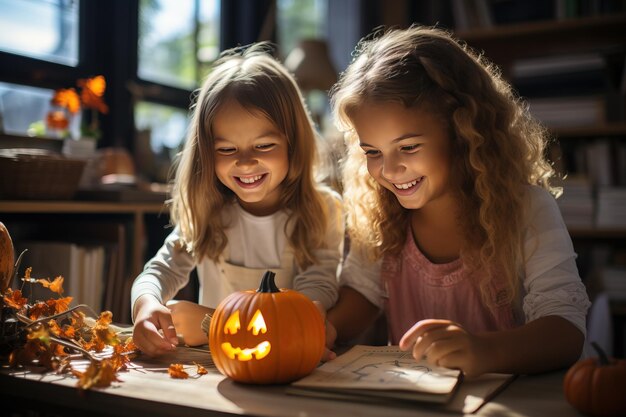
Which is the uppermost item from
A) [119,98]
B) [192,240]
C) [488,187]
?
[119,98]

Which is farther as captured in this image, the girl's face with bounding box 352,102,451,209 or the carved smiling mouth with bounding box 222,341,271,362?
the girl's face with bounding box 352,102,451,209

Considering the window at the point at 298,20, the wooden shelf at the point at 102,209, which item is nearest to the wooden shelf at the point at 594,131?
the window at the point at 298,20

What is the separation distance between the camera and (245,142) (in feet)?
4.41

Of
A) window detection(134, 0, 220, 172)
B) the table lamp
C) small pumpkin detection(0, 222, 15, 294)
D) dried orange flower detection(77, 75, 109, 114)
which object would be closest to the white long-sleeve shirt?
small pumpkin detection(0, 222, 15, 294)

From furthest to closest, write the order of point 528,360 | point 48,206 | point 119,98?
point 119,98
point 48,206
point 528,360

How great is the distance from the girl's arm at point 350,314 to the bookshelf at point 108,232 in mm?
902

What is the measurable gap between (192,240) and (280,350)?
2.12 feet

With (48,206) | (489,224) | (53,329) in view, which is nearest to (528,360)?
(489,224)

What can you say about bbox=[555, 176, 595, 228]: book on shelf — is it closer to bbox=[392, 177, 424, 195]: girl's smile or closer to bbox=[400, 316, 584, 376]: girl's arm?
bbox=[392, 177, 424, 195]: girl's smile

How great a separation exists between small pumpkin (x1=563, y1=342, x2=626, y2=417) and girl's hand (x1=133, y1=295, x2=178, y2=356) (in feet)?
2.00

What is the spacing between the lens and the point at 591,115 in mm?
2900

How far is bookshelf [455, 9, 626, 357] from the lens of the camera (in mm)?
2830

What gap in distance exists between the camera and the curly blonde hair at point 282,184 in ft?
4.58

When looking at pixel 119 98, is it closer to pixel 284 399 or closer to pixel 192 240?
pixel 192 240
